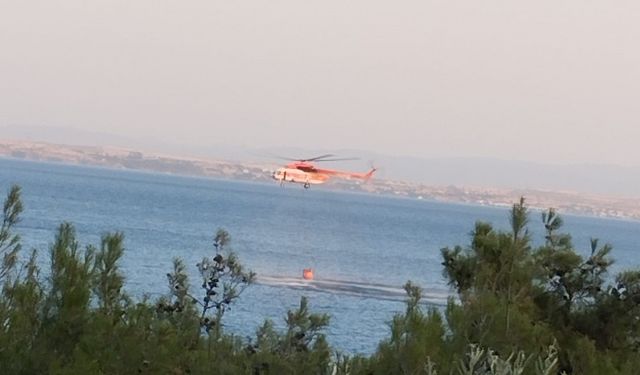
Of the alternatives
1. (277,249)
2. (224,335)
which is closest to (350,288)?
(277,249)

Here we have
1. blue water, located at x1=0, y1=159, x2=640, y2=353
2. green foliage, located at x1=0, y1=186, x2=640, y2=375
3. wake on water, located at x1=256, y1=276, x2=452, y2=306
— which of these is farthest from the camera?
wake on water, located at x1=256, y1=276, x2=452, y2=306

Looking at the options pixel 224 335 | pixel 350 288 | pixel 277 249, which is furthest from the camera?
pixel 277 249

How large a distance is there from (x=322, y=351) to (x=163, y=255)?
5266cm

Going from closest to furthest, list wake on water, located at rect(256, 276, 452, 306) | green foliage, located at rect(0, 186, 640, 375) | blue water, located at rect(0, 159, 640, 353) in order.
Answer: green foliage, located at rect(0, 186, 640, 375) < blue water, located at rect(0, 159, 640, 353) < wake on water, located at rect(256, 276, 452, 306)

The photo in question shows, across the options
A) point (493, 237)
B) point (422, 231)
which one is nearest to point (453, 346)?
point (493, 237)

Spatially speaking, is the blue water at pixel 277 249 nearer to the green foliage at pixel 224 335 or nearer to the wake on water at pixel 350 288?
the wake on water at pixel 350 288

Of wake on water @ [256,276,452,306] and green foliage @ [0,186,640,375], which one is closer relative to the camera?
green foliage @ [0,186,640,375]

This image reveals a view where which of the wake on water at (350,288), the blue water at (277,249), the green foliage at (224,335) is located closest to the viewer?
the green foliage at (224,335)

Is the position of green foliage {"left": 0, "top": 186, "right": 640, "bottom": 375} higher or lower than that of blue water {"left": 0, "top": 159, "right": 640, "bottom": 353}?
higher

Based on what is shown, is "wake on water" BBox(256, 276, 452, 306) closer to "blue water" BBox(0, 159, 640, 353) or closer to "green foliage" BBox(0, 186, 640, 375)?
"blue water" BBox(0, 159, 640, 353)

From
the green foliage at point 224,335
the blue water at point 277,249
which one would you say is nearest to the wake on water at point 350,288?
the blue water at point 277,249

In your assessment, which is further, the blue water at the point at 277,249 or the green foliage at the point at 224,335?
the blue water at the point at 277,249

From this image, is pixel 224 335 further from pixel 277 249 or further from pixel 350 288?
pixel 277 249

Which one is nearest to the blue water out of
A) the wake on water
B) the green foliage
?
the wake on water
